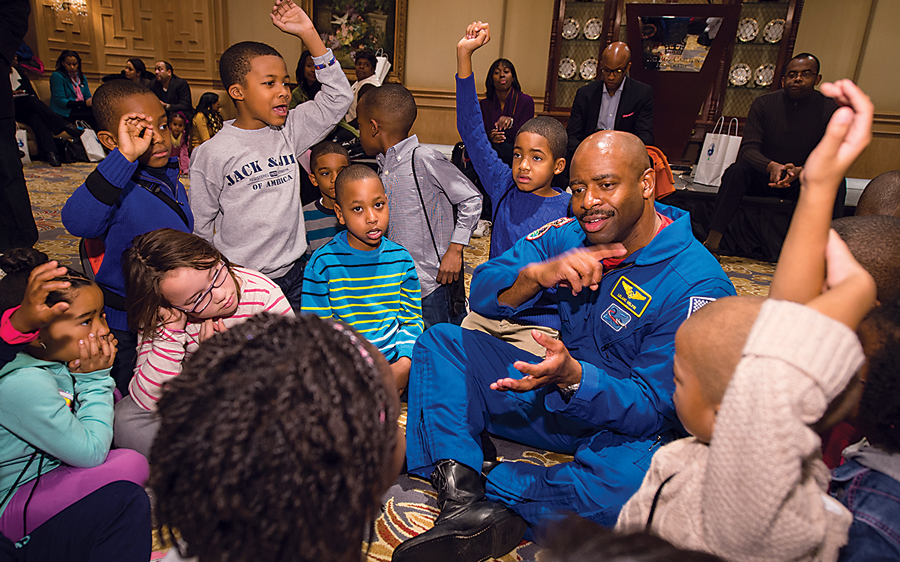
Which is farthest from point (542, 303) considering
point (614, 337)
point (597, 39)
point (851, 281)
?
point (597, 39)

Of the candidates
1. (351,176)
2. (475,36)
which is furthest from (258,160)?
(475,36)

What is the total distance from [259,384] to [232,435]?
2.3 inches

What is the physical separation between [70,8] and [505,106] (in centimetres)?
748

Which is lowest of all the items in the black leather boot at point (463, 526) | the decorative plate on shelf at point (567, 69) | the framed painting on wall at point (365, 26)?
the black leather boot at point (463, 526)

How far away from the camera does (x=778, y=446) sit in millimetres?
641

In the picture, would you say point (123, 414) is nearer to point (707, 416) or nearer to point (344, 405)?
point (344, 405)

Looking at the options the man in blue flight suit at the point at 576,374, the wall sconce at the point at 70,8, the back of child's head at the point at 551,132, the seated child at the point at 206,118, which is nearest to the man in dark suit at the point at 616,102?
the back of child's head at the point at 551,132

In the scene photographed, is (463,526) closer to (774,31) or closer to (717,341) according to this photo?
(717,341)

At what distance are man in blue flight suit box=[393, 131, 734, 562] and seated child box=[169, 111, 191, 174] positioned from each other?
6188 millimetres

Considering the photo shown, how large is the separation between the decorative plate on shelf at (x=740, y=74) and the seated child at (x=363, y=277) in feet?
18.6

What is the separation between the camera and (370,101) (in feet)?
7.88

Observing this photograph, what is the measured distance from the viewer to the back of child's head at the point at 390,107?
237cm

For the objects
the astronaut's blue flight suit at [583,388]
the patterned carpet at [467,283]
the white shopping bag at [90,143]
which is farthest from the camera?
the white shopping bag at [90,143]

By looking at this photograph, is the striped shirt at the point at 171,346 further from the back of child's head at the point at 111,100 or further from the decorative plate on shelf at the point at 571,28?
the decorative plate on shelf at the point at 571,28
